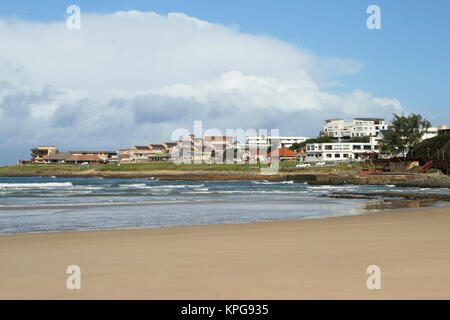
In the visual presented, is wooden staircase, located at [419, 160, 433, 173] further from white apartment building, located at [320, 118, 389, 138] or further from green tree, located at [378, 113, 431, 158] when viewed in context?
white apartment building, located at [320, 118, 389, 138]

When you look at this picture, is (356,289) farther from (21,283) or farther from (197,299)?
(21,283)

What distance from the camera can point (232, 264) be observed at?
23.2ft

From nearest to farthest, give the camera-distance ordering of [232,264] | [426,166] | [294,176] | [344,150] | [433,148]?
[232,264] < [426,166] < [294,176] < [433,148] < [344,150]

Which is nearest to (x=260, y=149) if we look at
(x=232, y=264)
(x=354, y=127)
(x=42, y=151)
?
(x=354, y=127)

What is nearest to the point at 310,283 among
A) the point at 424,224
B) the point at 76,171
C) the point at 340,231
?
the point at 340,231

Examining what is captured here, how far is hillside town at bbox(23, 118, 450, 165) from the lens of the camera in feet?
338

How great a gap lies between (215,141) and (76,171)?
49863mm

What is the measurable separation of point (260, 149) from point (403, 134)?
67.7 metres

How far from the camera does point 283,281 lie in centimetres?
582

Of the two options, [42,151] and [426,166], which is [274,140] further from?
[426,166]

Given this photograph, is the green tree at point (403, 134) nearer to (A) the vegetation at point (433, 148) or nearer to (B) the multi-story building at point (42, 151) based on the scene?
(A) the vegetation at point (433, 148)

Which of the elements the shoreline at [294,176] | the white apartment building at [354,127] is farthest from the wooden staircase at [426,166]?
the white apartment building at [354,127]

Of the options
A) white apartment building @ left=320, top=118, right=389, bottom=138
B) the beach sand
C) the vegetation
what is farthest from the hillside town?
the beach sand

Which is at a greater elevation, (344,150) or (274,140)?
(274,140)
